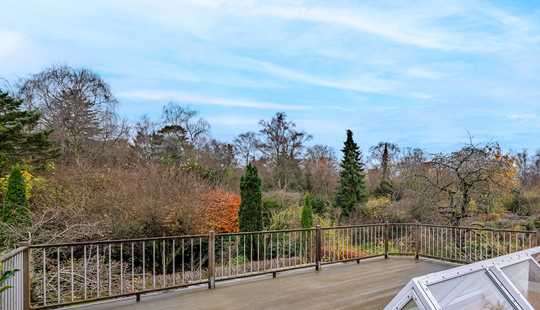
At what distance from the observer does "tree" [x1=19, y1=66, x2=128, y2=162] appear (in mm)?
13938

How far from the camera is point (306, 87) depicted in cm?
1344

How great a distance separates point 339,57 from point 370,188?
377 inches

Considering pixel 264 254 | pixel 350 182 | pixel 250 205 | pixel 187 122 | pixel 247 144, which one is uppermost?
pixel 187 122

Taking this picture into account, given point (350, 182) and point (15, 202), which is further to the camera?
point (350, 182)

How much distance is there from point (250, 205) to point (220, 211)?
903 mm

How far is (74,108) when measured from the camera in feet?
47.7

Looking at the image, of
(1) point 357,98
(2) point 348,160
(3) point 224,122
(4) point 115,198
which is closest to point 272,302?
(4) point 115,198

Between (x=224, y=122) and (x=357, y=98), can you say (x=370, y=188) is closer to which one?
(x=357, y=98)

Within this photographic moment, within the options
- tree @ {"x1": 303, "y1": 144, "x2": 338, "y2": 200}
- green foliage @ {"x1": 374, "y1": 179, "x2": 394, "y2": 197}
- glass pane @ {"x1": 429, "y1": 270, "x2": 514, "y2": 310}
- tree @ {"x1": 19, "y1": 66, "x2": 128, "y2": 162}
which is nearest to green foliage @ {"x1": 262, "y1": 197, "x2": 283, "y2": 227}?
tree @ {"x1": 303, "y1": 144, "x2": 338, "y2": 200}

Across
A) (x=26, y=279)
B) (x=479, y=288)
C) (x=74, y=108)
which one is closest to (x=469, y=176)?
(x=479, y=288)

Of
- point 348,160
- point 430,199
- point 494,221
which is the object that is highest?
point 348,160

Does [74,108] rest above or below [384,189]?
above

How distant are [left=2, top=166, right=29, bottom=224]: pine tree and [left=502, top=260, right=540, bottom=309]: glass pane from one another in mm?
8094

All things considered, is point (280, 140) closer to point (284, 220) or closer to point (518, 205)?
point (284, 220)
